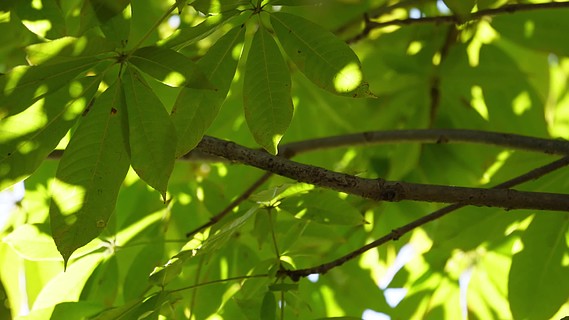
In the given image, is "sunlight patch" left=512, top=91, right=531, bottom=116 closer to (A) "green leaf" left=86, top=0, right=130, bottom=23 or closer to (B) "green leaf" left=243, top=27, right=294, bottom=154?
(B) "green leaf" left=243, top=27, right=294, bottom=154

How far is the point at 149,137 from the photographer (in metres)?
0.99

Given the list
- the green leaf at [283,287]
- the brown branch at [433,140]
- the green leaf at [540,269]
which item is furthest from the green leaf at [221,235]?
the green leaf at [540,269]

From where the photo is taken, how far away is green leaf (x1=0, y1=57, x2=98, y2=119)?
0.97 m

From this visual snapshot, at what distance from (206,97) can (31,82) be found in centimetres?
23

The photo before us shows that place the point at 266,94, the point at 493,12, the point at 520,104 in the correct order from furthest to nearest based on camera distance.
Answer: the point at 520,104 → the point at 493,12 → the point at 266,94

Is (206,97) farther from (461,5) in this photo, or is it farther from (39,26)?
(461,5)

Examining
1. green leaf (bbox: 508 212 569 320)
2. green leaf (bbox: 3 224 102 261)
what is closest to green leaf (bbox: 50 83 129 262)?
green leaf (bbox: 3 224 102 261)

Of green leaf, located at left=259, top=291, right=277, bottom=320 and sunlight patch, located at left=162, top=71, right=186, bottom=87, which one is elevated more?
sunlight patch, located at left=162, top=71, right=186, bottom=87

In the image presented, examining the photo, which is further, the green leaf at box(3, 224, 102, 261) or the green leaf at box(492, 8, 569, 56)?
the green leaf at box(492, 8, 569, 56)

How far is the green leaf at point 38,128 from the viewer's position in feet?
3.35

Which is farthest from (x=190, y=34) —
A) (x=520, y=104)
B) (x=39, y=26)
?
(x=520, y=104)

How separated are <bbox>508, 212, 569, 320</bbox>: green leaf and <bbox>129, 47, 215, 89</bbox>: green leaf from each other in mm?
781

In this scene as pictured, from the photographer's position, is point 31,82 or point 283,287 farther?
point 283,287

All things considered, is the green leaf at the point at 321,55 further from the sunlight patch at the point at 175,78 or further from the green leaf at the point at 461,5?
the green leaf at the point at 461,5
